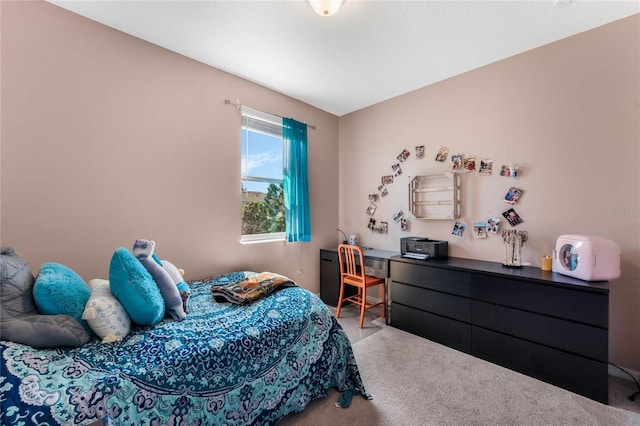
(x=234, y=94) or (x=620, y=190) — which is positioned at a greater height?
(x=234, y=94)

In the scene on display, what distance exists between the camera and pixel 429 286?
257 cm

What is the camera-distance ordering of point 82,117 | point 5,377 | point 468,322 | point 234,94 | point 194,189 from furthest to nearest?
1. point 234,94
2. point 194,189
3. point 468,322
4. point 82,117
5. point 5,377

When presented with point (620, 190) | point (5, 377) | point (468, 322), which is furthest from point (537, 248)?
point (5, 377)

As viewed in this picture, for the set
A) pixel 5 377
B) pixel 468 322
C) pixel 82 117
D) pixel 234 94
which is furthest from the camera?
pixel 234 94

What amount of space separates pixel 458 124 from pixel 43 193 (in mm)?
3584

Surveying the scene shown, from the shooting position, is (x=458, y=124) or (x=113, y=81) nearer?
(x=113, y=81)

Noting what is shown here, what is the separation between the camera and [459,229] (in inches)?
112

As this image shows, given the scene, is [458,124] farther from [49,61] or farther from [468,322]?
[49,61]

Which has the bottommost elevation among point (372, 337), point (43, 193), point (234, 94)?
point (372, 337)

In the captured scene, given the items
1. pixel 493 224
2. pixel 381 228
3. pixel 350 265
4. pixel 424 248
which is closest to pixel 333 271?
pixel 350 265

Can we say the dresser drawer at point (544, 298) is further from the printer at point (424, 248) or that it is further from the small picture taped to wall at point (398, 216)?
the small picture taped to wall at point (398, 216)

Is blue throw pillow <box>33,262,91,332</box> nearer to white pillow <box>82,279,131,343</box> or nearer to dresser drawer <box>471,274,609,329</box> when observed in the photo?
white pillow <box>82,279,131,343</box>

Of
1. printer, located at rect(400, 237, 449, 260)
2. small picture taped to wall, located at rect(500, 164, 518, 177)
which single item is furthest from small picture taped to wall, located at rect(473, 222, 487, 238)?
small picture taped to wall, located at rect(500, 164, 518, 177)

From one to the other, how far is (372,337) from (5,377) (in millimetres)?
2432
